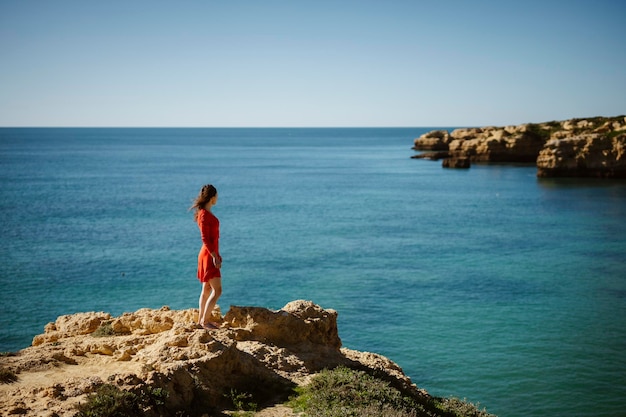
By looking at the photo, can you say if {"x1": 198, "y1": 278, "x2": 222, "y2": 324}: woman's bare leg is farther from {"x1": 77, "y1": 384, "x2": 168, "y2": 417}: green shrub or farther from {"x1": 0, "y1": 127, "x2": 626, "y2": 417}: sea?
{"x1": 0, "y1": 127, "x2": 626, "y2": 417}: sea

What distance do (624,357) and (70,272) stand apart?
31075 millimetres

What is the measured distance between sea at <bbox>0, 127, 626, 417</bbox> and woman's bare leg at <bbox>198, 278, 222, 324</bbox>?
494 inches

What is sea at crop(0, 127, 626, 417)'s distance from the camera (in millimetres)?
22875

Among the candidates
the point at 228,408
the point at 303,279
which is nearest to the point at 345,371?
the point at 228,408

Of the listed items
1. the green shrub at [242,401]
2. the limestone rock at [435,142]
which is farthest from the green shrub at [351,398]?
the limestone rock at [435,142]

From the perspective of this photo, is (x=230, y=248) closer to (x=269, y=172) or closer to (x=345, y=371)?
(x=345, y=371)

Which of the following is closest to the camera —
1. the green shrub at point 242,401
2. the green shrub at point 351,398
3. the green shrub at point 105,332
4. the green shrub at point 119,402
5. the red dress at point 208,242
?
the green shrub at point 119,402

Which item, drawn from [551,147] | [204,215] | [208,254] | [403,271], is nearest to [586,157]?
[551,147]

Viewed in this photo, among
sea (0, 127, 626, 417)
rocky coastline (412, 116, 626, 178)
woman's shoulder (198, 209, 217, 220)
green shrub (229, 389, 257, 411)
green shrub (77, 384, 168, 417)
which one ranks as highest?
rocky coastline (412, 116, 626, 178)

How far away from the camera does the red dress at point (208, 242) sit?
10625mm

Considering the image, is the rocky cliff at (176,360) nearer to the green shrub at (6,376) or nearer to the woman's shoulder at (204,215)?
the green shrub at (6,376)

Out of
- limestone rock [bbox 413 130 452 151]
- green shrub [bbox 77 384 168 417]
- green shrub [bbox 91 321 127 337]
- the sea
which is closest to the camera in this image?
green shrub [bbox 77 384 168 417]

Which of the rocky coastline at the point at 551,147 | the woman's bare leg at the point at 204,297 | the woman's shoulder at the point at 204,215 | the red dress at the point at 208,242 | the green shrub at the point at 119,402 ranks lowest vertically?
the green shrub at the point at 119,402

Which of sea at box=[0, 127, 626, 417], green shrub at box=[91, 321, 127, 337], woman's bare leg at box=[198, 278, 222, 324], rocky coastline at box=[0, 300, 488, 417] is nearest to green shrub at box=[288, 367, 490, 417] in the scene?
rocky coastline at box=[0, 300, 488, 417]
